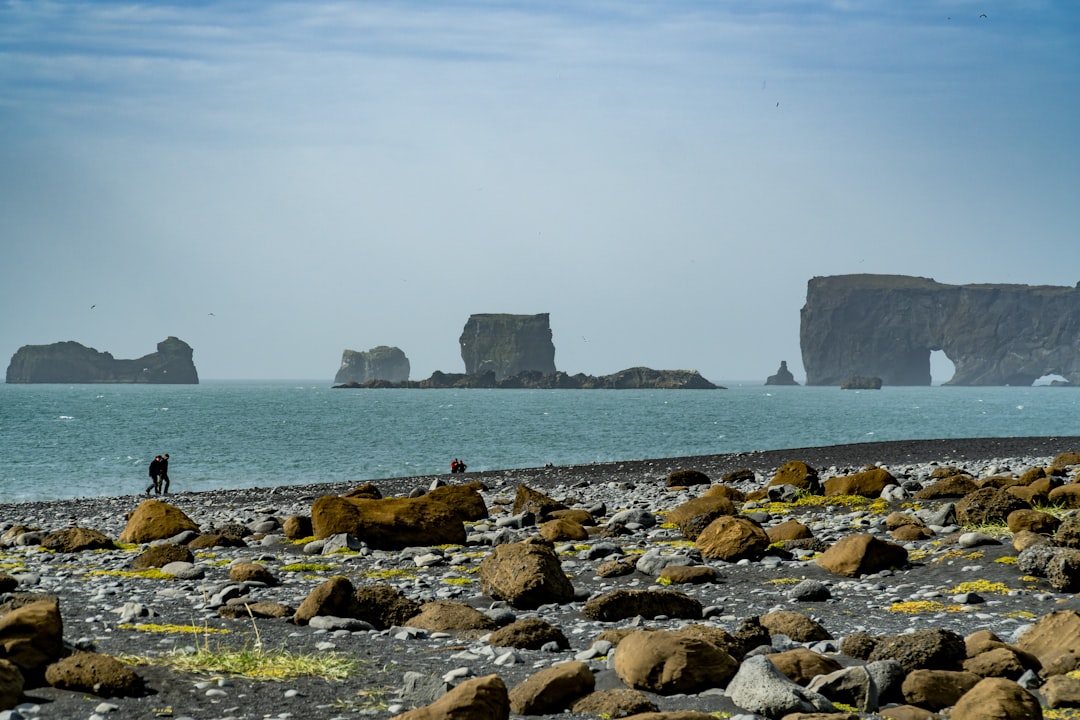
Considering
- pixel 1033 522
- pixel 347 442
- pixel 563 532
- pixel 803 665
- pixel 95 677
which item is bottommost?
pixel 347 442

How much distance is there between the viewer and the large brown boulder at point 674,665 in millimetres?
7723

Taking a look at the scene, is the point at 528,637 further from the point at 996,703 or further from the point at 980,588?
the point at 980,588

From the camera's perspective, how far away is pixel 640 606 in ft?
35.6

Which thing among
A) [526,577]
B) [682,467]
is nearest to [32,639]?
[526,577]

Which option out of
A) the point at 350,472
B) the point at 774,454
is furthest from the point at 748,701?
the point at 350,472

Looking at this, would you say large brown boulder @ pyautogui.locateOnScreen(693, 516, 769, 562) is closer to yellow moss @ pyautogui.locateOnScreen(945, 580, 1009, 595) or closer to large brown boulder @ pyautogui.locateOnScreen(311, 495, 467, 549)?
yellow moss @ pyautogui.locateOnScreen(945, 580, 1009, 595)

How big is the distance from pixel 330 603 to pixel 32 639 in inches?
135

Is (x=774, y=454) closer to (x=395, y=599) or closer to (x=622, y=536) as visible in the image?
(x=622, y=536)

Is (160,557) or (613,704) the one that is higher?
(613,704)

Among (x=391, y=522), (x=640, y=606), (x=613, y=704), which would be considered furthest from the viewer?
(x=391, y=522)

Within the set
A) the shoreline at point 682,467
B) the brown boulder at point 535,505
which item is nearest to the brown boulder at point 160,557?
the brown boulder at point 535,505

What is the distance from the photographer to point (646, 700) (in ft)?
23.3

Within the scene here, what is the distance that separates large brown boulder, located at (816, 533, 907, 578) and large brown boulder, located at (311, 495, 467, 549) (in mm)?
6589

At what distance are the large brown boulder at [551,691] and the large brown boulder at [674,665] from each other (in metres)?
0.57
